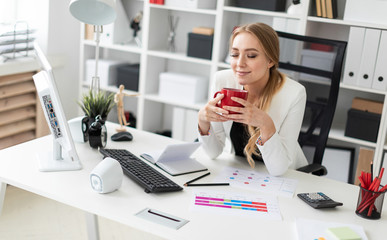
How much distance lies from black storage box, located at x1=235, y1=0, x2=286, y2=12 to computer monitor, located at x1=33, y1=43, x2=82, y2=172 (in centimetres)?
183

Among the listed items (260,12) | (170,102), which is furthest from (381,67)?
(170,102)

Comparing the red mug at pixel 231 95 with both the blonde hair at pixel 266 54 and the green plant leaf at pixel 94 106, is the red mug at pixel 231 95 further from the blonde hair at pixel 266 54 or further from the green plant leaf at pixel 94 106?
the green plant leaf at pixel 94 106

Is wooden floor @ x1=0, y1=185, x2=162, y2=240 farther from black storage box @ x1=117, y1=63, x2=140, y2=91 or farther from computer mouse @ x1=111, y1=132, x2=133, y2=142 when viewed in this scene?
black storage box @ x1=117, y1=63, x2=140, y2=91

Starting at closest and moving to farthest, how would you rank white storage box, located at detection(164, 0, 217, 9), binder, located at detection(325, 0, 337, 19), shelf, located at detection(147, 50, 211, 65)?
binder, located at detection(325, 0, 337, 19), white storage box, located at detection(164, 0, 217, 9), shelf, located at detection(147, 50, 211, 65)

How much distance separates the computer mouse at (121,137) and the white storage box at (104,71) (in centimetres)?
172

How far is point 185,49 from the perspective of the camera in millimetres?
3834

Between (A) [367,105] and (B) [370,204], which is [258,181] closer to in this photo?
(B) [370,204]

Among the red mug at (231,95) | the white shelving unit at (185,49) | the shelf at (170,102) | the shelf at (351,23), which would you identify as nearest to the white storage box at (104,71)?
the white shelving unit at (185,49)

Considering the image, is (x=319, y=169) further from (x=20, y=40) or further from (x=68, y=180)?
(x=20, y=40)

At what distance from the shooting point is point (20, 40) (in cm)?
322

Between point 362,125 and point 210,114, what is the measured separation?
1.58 meters

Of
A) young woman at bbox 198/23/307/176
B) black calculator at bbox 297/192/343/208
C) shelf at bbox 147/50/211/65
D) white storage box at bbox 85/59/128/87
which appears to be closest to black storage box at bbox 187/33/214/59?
shelf at bbox 147/50/211/65

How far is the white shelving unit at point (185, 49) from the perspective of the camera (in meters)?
3.10

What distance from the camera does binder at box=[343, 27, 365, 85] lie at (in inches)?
116
